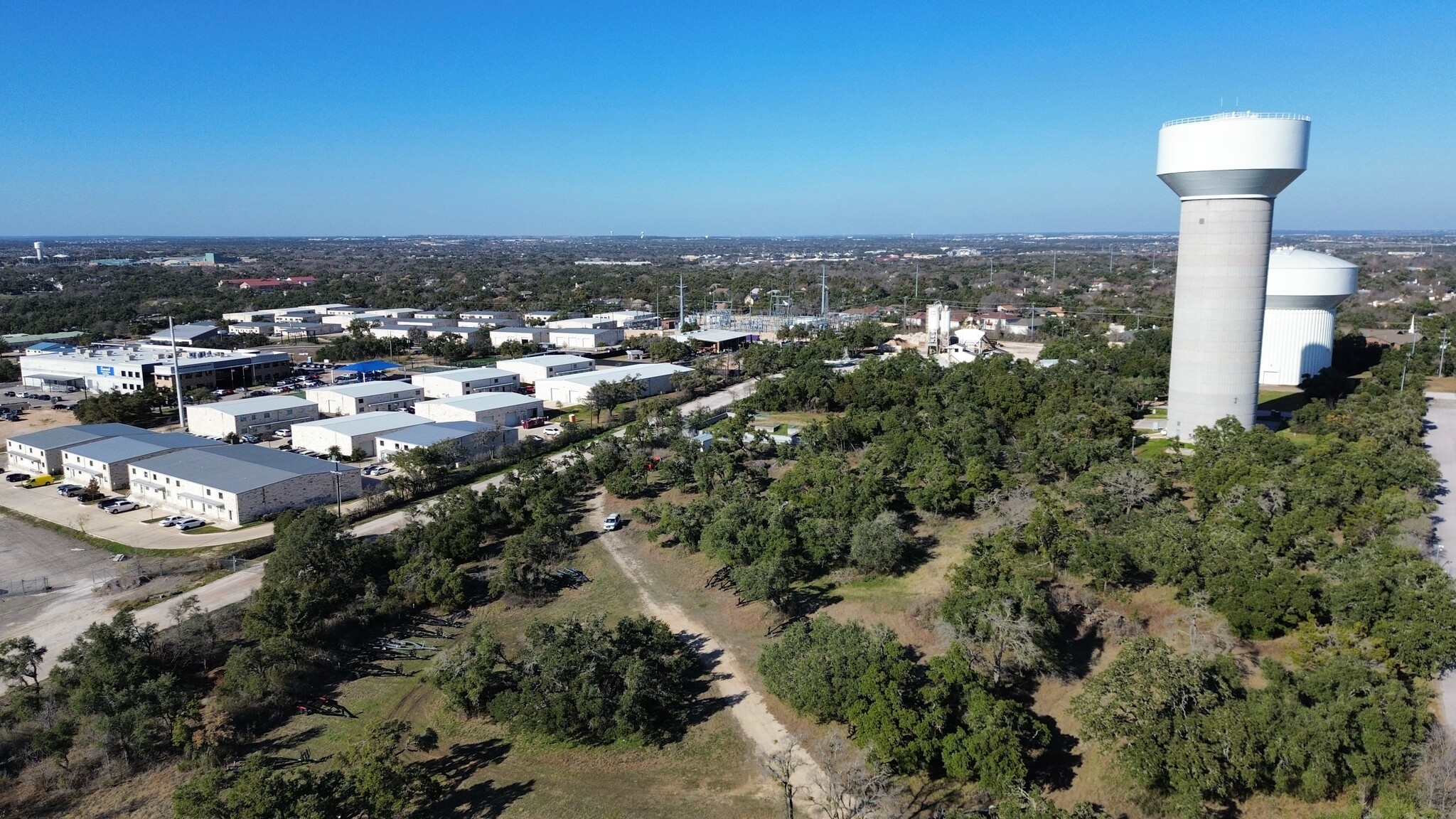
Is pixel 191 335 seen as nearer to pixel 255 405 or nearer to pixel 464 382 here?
pixel 255 405

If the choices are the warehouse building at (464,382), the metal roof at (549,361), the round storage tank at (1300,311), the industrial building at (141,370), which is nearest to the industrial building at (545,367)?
the metal roof at (549,361)

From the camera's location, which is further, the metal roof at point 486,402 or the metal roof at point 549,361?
the metal roof at point 549,361

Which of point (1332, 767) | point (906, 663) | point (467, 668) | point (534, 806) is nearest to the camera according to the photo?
point (1332, 767)

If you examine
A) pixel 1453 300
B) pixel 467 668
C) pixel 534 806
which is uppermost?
pixel 1453 300

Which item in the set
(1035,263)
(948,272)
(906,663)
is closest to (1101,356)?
(906,663)

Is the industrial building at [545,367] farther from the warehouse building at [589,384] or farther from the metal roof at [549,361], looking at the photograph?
the warehouse building at [589,384]

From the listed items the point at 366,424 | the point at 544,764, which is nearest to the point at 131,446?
the point at 366,424

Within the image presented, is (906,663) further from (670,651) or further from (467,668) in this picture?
(467,668)
